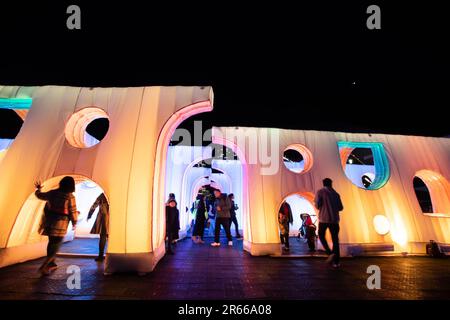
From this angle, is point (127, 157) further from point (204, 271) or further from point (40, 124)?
point (204, 271)

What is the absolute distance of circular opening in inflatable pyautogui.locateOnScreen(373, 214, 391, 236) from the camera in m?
6.11

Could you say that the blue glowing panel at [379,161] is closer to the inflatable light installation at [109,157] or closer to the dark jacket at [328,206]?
the dark jacket at [328,206]

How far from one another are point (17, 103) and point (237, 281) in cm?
706

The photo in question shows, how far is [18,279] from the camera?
3.57 m

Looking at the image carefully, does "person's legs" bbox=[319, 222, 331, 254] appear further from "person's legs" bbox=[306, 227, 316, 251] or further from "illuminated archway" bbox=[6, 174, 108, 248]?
"illuminated archway" bbox=[6, 174, 108, 248]

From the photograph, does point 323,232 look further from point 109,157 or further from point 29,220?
point 29,220

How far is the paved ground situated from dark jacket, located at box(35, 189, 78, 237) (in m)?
0.80

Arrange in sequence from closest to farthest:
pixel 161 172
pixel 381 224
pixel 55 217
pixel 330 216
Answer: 1. pixel 55 217
2. pixel 330 216
3. pixel 161 172
4. pixel 381 224

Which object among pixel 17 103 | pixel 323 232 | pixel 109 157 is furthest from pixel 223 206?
pixel 17 103

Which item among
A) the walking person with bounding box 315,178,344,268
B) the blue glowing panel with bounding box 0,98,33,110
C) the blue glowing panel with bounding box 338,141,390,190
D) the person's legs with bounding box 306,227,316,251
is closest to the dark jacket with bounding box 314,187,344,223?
the walking person with bounding box 315,178,344,268

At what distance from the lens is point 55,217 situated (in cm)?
385

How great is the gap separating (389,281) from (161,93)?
6111mm

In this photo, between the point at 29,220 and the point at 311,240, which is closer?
the point at 29,220

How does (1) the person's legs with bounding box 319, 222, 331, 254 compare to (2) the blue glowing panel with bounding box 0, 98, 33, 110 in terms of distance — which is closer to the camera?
(1) the person's legs with bounding box 319, 222, 331, 254
